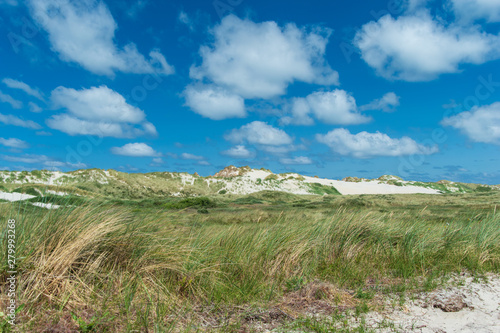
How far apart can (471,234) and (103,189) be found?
76.0 ft

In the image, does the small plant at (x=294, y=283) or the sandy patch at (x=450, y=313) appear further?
the small plant at (x=294, y=283)

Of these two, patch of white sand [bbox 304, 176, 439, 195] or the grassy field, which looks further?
patch of white sand [bbox 304, 176, 439, 195]

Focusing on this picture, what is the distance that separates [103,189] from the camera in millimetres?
23625

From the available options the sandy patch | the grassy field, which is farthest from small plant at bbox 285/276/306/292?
the sandy patch

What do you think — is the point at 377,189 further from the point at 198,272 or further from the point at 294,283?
the point at 198,272

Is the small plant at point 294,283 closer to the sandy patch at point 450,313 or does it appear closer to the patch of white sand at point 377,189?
the sandy patch at point 450,313

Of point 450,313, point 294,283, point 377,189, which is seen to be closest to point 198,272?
point 294,283

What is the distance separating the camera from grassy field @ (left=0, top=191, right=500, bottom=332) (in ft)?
9.14

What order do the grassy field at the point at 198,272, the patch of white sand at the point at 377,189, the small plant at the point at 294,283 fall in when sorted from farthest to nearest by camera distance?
the patch of white sand at the point at 377,189 → the small plant at the point at 294,283 → the grassy field at the point at 198,272

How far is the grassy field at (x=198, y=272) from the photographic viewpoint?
2785 mm

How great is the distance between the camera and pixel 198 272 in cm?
363

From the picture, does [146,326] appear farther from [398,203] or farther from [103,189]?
[103,189]

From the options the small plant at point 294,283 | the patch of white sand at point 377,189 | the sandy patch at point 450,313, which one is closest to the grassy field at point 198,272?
the small plant at point 294,283

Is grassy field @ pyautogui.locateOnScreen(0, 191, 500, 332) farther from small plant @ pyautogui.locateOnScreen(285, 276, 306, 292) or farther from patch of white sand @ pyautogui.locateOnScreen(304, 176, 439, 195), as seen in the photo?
patch of white sand @ pyautogui.locateOnScreen(304, 176, 439, 195)
